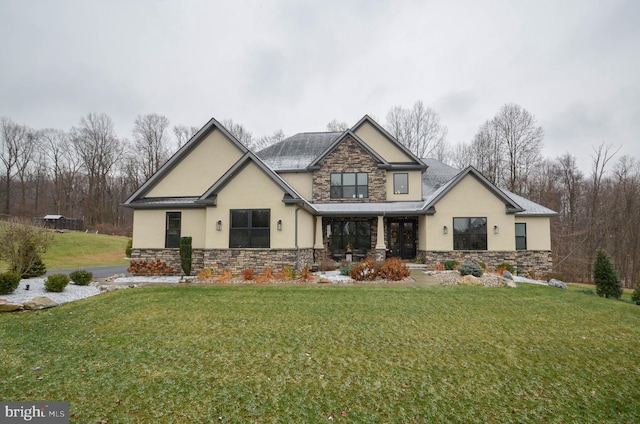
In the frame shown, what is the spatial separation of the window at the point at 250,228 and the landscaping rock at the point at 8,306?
7.14 meters

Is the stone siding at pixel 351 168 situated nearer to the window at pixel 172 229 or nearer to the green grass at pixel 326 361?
the window at pixel 172 229

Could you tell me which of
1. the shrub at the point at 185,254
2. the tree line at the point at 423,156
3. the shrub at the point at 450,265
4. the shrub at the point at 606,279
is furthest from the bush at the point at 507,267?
the shrub at the point at 185,254

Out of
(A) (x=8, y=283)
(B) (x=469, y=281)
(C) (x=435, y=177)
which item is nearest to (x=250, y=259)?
(A) (x=8, y=283)

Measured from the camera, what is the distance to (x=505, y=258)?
1619 centimetres

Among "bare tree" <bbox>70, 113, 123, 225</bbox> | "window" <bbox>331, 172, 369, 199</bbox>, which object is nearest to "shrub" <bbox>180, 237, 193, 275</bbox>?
"window" <bbox>331, 172, 369, 199</bbox>

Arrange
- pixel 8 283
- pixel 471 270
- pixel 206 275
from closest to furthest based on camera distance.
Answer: pixel 8 283
pixel 471 270
pixel 206 275

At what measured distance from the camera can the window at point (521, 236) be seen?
57.3 ft

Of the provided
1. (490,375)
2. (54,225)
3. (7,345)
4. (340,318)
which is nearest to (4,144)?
(54,225)

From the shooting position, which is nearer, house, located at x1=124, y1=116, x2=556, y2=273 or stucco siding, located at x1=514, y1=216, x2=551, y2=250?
house, located at x1=124, y1=116, x2=556, y2=273

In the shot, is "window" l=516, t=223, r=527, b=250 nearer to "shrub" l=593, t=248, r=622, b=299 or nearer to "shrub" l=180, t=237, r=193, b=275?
"shrub" l=593, t=248, r=622, b=299

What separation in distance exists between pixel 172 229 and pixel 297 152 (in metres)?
9.28

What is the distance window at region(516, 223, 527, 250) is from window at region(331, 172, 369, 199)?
343 inches

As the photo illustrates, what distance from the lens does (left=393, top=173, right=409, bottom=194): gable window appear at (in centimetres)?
1881

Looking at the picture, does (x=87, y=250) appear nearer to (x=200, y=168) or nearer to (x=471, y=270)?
(x=200, y=168)
